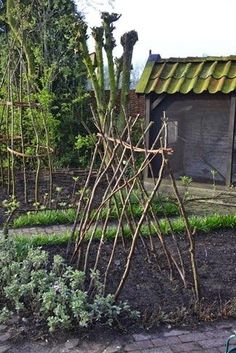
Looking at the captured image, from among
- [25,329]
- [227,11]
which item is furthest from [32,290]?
[227,11]

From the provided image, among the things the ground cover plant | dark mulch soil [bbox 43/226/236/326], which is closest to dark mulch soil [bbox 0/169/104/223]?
the ground cover plant

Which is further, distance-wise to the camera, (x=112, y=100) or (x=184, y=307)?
(x=112, y=100)

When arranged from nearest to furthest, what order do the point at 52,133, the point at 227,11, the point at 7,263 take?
the point at 7,263 → the point at 227,11 → the point at 52,133

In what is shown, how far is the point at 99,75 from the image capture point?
8.98 meters

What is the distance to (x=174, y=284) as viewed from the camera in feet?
12.0

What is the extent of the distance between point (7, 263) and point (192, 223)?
2375 millimetres

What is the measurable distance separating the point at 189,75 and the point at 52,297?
4.51 metres

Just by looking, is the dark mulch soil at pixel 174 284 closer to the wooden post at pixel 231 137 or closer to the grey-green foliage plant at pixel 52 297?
the grey-green foliage plant at pixel 52 297

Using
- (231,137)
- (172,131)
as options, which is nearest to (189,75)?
(172,131)

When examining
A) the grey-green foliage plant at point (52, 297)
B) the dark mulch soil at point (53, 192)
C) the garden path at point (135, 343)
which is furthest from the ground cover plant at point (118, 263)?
the dark mulch soil at point (53, 192)

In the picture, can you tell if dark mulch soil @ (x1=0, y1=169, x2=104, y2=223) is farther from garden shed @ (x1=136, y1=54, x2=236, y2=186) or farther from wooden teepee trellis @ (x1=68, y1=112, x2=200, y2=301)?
wooden teepee trellis @ (x1=68, y1=112, x2=200, y2=301)

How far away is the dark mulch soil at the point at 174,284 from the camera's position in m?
3.19

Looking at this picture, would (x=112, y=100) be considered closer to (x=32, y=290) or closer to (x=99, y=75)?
(x=99, y=75)

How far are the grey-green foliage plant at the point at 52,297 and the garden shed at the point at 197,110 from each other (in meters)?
3.47
